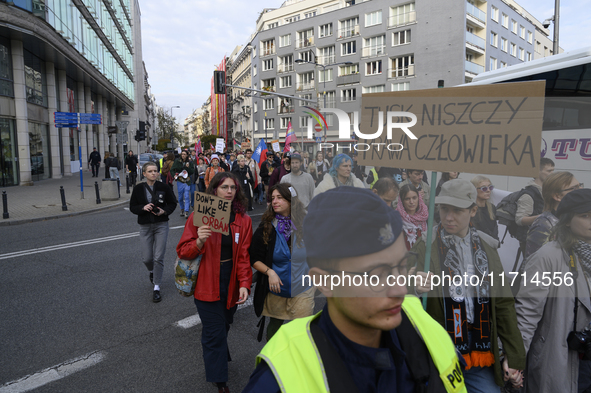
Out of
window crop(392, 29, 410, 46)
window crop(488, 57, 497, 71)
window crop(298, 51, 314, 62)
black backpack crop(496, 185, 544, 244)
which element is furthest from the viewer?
window crop(298, 51, 314, 62)

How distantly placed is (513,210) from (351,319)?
321cm

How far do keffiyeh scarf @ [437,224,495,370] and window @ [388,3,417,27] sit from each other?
4214 centimetres

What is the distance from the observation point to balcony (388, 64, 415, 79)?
3938cm

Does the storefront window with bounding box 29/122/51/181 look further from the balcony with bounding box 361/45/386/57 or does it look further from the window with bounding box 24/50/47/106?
the balcony with bounding box 361/45/386/57

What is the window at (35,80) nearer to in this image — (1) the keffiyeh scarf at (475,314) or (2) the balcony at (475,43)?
(1) the keffiyeh scarf at (475,314)

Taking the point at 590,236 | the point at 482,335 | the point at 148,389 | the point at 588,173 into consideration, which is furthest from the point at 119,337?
the point at 588,173

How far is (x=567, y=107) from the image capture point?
551 cm

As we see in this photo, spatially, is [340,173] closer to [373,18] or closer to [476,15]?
[476,15]

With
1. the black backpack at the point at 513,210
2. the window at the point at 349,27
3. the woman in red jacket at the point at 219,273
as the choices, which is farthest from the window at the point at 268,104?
the woman in red jacket at the point at 219,273

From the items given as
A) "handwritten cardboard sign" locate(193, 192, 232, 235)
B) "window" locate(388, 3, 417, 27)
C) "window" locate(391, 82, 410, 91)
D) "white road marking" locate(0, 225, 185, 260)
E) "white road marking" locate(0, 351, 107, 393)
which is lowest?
"white road marking" locate(0, 351, 107, 393)

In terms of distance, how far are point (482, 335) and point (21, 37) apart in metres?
22.7

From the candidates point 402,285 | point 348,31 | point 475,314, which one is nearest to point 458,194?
point 475,314

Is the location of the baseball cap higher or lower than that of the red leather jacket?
higher

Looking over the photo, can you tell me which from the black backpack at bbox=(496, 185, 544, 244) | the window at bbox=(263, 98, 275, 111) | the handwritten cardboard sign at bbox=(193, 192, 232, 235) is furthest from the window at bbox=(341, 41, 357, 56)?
the handwritten cardboard sign at bbox=(193, 192, 232, 235)
